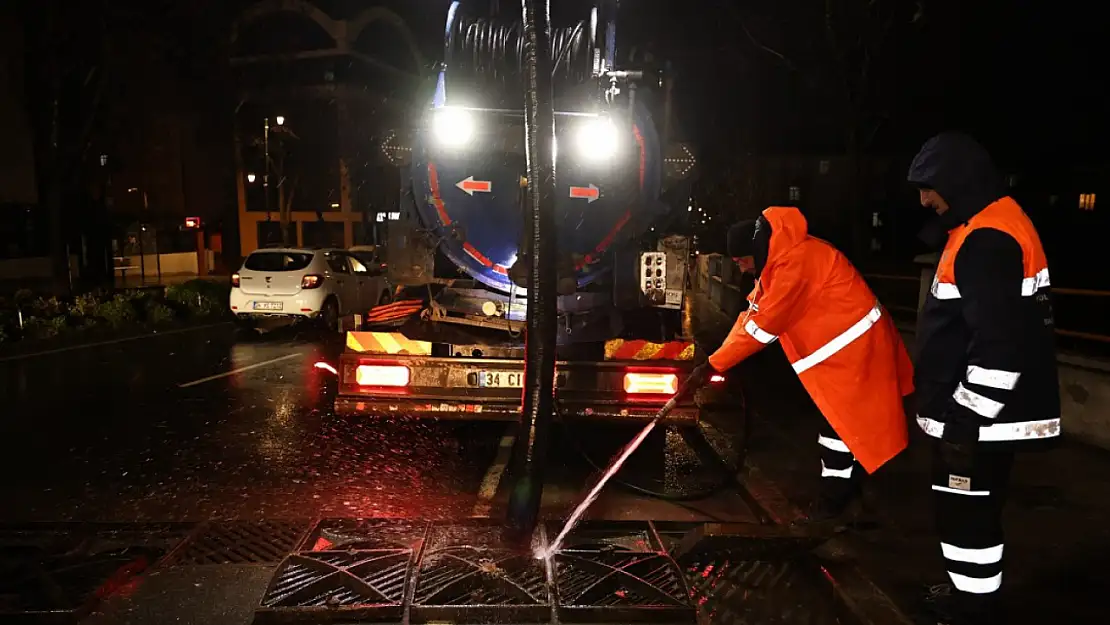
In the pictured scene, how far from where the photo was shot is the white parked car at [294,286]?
1329 centimetres

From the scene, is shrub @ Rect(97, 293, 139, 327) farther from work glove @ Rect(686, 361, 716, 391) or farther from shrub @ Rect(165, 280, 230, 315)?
work glove @ Rect(686, 361, 716, 391)

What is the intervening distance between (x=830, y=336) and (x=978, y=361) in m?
0.94

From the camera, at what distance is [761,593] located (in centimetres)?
394

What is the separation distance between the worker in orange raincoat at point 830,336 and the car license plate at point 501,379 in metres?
1.59

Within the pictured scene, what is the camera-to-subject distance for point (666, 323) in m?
6.00

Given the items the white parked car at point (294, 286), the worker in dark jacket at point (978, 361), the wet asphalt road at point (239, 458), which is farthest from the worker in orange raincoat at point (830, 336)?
the white parked car at point (294, 286)

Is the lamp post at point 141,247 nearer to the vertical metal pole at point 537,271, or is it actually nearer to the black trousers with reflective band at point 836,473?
the vertical metal pole at point 537,271

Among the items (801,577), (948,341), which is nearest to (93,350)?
(801,577)

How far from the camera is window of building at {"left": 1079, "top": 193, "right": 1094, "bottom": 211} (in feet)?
117

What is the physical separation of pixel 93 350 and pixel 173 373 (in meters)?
2.86

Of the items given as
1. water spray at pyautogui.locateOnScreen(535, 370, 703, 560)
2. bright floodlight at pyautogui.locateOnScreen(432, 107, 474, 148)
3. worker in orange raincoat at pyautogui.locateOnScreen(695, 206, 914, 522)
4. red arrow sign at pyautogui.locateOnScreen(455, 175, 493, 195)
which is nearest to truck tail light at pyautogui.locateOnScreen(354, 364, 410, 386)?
red arrow sign at pyautogui.locateOnScreen(455, 175, 493, 195)

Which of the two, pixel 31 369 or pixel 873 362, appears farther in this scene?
pixel 31 369

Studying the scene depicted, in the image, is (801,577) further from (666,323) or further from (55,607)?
(55,607)

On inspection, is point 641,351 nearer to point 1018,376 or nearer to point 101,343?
point 1018,376
